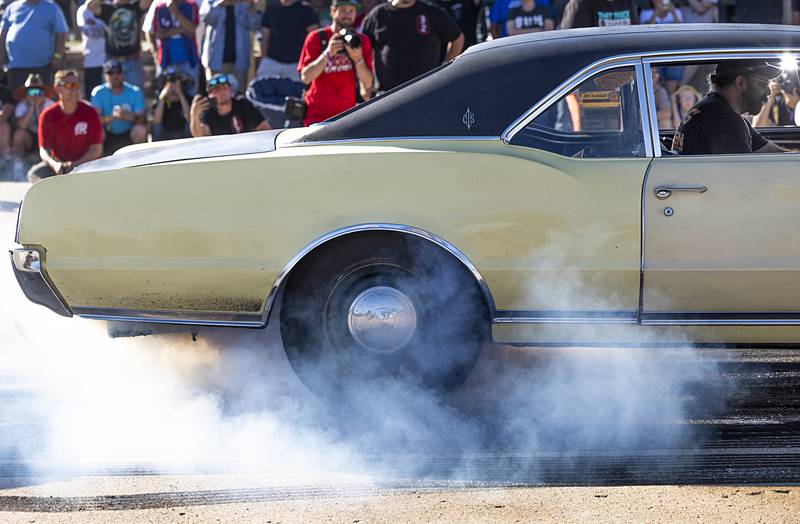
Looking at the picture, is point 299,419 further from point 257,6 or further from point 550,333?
point 257,6

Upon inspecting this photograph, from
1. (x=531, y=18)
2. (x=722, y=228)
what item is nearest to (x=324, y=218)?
(x=722, y=228)

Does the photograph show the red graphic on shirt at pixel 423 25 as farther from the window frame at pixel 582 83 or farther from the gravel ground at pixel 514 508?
the gravel ground at pixel 514 508

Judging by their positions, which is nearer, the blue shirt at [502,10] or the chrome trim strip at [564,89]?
the chrome trim strip at [564,89]

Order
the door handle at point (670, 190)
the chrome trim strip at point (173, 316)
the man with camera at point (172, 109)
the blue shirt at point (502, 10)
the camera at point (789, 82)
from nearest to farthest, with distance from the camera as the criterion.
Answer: the door handle at point (670, 190)
the chrome trim strip at point (173, 316)
the camera at point (789, 82)
the blue shirt at point (502, 10)
the man with camera at point (172, 109)

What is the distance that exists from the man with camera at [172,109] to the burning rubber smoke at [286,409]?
18.1ft

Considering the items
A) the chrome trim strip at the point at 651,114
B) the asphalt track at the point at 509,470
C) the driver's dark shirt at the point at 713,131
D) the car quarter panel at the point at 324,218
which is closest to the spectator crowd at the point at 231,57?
the driver's dark shirt at the point at 713,131

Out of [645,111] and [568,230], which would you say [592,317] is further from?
[645,111]

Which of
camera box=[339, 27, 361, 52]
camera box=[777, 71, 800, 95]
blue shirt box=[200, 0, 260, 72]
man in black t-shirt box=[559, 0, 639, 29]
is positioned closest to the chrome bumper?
camera box=[777, 71, 800, 95]

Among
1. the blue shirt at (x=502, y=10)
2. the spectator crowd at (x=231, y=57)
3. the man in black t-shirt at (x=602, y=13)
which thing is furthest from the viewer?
the blue shirt at (x=502, y=10)

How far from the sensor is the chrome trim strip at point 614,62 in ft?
15.9

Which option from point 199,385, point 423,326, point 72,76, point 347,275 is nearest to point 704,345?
point 423,326

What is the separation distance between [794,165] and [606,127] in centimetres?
113

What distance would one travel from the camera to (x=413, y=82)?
514cm

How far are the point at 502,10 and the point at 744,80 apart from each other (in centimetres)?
573
